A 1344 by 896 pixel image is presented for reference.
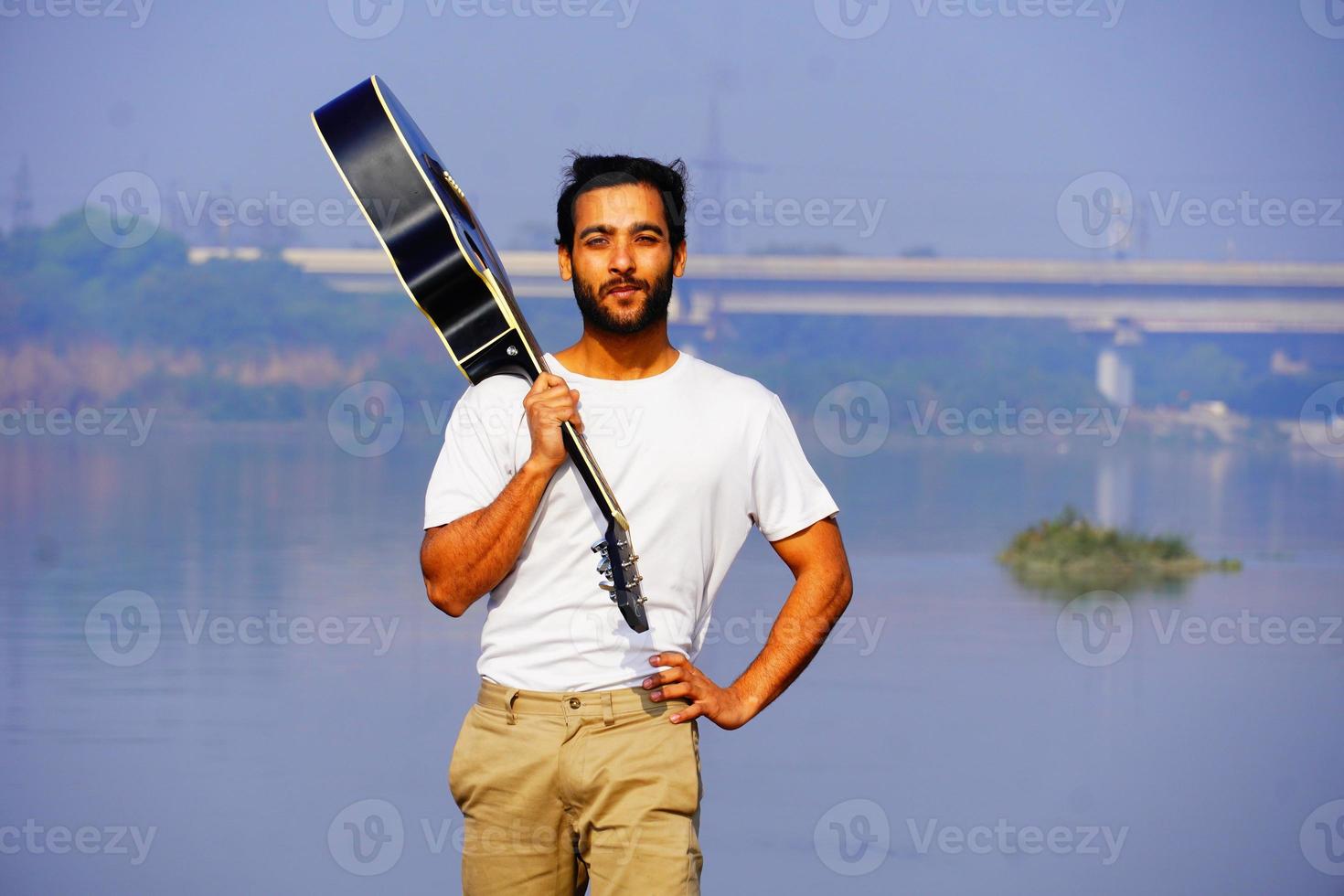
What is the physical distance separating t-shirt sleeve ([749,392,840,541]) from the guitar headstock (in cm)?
24

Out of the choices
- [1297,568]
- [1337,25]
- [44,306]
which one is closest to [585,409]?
[1337,25]

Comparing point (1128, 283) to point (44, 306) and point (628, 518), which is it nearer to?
point (44, 306)

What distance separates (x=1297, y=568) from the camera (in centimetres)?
1148

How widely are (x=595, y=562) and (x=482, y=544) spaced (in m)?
0.16

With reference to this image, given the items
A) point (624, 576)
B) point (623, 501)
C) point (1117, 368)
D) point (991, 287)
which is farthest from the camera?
point (1117, 368)

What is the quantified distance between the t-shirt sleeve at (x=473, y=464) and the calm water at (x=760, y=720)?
220 cm

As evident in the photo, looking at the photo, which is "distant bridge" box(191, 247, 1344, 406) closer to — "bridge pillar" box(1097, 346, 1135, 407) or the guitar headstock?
"bridge pillar" box(1097, 346, 1135, 407)

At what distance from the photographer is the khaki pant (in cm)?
226

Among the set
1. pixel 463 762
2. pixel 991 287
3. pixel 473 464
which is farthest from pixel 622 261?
pixel 991 287

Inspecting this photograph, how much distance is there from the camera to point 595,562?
2.31 metres

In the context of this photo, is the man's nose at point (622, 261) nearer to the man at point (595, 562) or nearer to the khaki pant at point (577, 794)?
the man at point (595, 562)

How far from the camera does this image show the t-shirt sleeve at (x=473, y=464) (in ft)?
7.58

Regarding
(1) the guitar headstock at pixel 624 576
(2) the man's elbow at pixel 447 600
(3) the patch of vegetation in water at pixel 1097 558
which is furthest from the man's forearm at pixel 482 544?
(3) the patch of vegetation in water at pixel 1097 558

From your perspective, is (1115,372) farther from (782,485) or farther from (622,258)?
(622,258)
